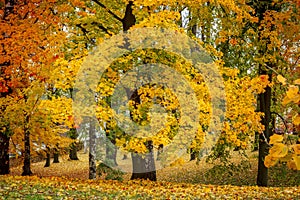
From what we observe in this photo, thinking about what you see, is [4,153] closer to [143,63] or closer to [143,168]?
[143,168]

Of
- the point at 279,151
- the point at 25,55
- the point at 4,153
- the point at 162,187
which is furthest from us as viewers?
the point at 4,153

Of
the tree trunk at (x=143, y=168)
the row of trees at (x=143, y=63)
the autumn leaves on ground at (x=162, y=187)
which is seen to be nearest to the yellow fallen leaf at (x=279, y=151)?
the autumn leaves on ground at (x=162, y=187)

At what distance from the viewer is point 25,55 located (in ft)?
38.4

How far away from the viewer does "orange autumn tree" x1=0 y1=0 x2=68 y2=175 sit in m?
11.5

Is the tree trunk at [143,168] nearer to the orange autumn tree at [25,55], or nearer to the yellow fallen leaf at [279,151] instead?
the orange autumn tree at [25,55]

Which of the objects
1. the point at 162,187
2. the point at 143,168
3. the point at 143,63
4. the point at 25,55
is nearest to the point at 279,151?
the point at 143,63

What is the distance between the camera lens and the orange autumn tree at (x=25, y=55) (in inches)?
451

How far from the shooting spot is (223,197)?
893cm

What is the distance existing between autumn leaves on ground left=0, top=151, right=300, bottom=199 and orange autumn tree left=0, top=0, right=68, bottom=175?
7.16ft

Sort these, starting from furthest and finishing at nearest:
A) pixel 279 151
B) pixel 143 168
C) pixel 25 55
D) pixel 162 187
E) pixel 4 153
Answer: pixel 4 153 < pixel 143 168 < pixel 25 55 < pixel 162 187 < pixel 279 151

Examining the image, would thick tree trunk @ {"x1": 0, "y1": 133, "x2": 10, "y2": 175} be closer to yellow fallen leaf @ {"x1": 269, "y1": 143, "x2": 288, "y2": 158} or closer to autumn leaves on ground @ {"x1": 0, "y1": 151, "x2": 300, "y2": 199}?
autumn leaves on ground @ {"x1": 0, "y1": 151, "x2": 300, "y2": 199}

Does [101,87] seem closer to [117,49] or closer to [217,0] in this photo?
[117,49]

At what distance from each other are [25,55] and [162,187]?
566 centimetres

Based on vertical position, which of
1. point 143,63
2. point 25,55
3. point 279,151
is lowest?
point 279,151
